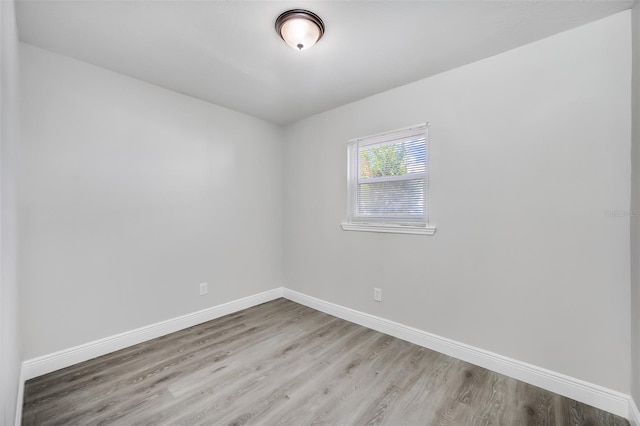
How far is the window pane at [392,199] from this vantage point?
2592mm

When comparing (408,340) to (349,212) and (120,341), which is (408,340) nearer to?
(349,212)

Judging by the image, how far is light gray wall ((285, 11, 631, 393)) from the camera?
1716mm

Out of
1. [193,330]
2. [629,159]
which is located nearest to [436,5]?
[629,159]

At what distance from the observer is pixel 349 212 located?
3096mm

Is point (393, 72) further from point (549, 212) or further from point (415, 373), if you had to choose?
point (415, 373)

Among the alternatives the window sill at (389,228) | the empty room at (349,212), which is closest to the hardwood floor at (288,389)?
the empty room at (349,212)

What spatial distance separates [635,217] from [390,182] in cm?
167

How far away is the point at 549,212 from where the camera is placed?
190 centimetres

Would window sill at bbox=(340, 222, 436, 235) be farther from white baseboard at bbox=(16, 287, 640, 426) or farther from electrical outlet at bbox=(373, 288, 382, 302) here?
white baseboard at bbox=(16, 287, 640, 426)

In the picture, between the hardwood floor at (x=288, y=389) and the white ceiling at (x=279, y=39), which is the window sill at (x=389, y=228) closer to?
the hardwood floor at (x=288, y=389)

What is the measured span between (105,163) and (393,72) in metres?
2.60

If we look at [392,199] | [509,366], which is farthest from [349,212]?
[509,366]

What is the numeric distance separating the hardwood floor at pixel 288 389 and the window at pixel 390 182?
3.76 ft

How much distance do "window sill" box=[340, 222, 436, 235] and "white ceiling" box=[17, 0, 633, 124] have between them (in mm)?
1362
